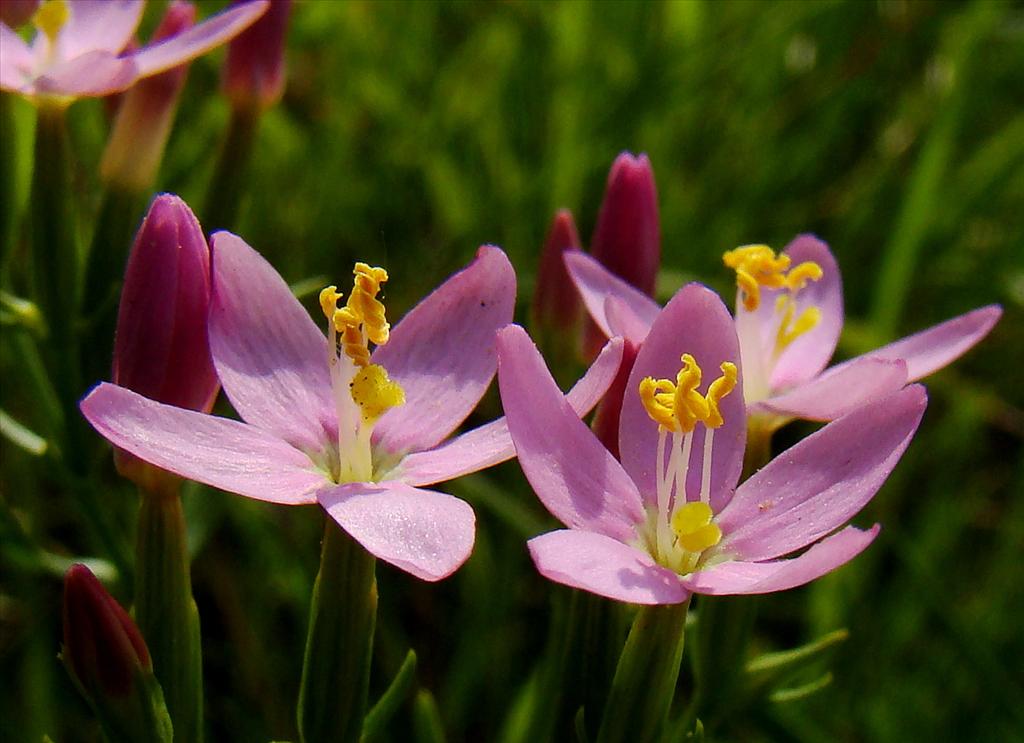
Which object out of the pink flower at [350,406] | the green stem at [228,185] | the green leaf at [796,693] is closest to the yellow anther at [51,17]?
the green stem at [228,185]

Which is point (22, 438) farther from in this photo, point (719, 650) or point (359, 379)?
point (719, 650)

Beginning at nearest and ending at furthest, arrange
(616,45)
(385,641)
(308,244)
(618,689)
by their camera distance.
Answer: (618,689) → (385,641) → (308,244) → (616,45)

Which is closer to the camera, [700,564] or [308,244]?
[700,564]

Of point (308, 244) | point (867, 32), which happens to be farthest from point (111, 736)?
point (867, 32)

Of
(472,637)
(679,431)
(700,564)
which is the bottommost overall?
(472,637)

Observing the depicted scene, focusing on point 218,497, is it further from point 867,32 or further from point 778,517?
point 867,32

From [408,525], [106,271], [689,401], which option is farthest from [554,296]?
[408,525]

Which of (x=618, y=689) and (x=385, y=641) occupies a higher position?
(x=618, y=689)

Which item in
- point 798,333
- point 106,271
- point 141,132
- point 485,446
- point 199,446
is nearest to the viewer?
point 199,446
